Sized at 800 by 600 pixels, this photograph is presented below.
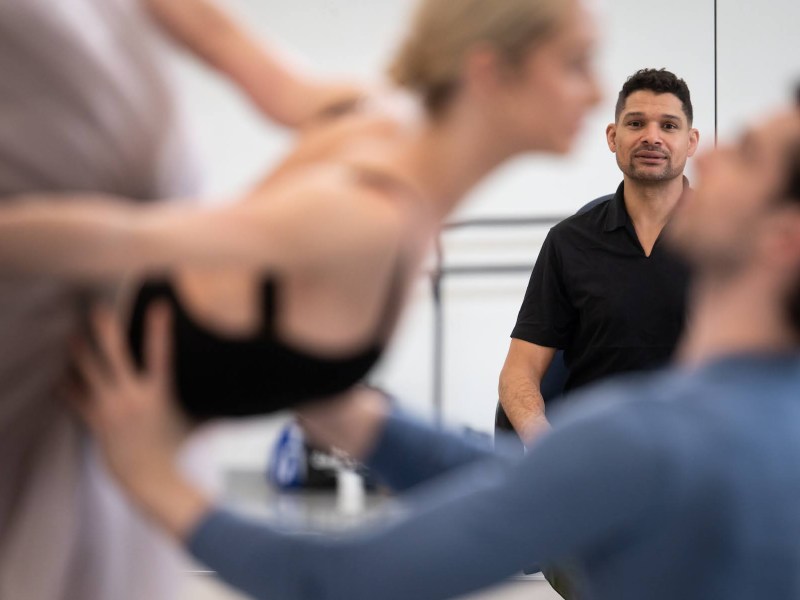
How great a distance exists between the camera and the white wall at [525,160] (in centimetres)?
434

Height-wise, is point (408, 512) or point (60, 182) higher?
point (60, 182)

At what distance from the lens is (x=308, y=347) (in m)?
0.98

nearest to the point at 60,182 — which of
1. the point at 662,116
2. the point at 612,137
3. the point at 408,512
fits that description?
the point at 408,512

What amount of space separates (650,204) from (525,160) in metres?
1.65

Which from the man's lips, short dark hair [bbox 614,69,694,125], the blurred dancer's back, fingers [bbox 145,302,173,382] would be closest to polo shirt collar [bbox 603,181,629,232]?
the man's lips

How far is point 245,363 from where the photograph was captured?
989mm

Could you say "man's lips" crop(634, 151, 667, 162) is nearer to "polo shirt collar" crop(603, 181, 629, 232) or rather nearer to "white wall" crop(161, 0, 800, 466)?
"polo shirt collar" crop(603, 181, 629, 232)

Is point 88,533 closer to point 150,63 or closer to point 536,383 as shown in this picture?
point 150,63

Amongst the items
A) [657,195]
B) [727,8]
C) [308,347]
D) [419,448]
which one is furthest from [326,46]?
[308,347]

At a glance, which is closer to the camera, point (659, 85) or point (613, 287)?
point (613, 287)

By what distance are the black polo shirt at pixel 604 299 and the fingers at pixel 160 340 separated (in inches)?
66.2

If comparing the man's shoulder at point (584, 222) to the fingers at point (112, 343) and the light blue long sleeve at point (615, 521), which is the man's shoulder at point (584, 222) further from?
the fingers at point (112, 343)

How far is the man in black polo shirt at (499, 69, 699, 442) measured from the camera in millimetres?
2561

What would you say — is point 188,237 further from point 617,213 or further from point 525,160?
point 525,160
